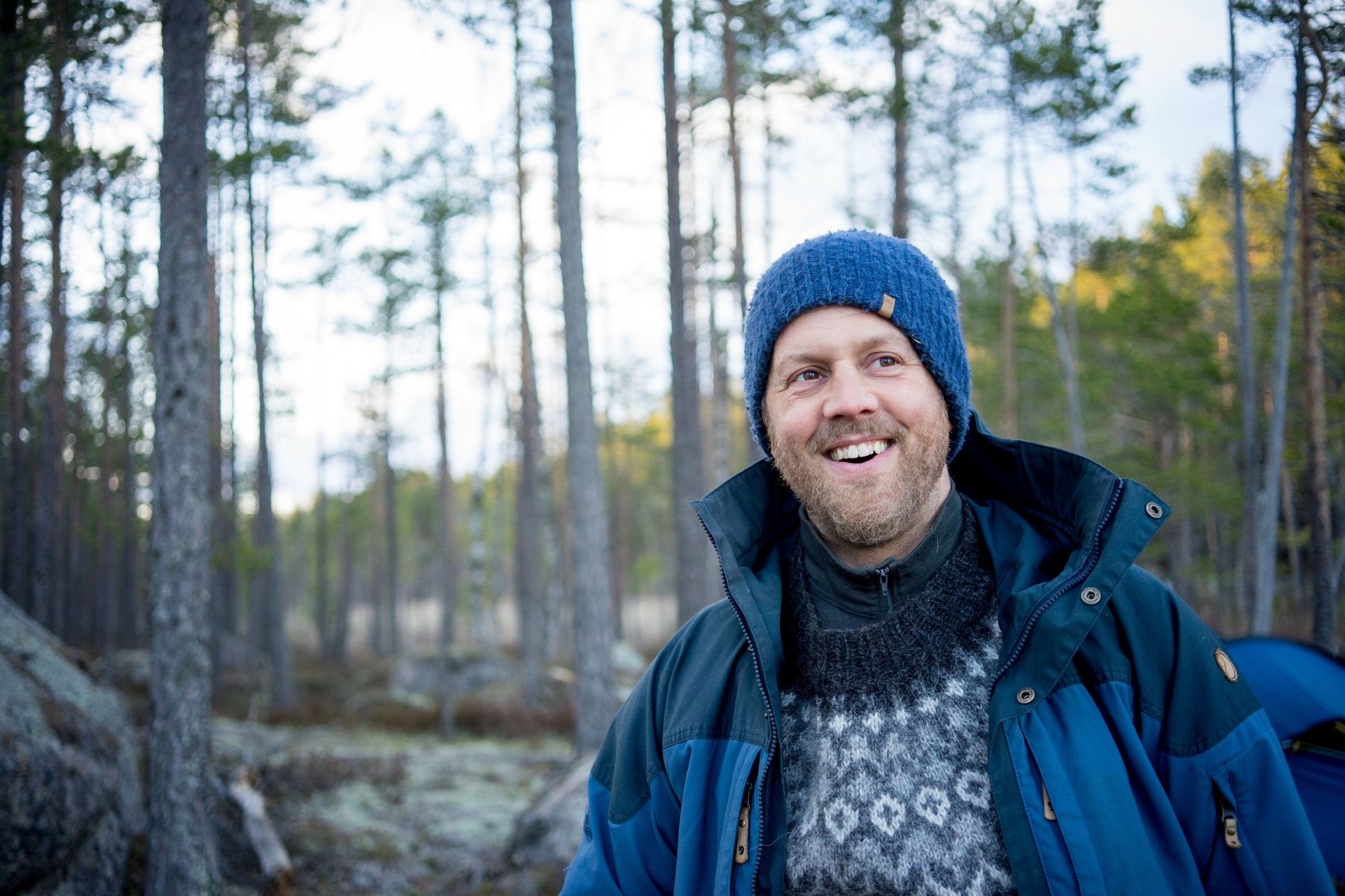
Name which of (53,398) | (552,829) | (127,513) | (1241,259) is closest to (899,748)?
(552,829)

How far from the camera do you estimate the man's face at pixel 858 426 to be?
201 cm

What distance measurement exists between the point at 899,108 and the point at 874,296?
10732 mm

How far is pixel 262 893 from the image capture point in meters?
6.60

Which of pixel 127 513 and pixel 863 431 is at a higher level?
pixel 863 431

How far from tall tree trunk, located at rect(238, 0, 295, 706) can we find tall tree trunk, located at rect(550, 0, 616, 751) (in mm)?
6832

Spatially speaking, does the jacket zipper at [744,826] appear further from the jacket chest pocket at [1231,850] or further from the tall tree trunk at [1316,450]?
the tall tree trunk at [1316,450]

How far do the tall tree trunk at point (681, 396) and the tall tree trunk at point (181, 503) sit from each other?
7.16 meters

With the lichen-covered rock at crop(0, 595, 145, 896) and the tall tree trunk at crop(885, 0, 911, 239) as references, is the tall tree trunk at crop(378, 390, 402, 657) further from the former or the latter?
the lichen-covered rock at crop(0, 595, 145, 896)

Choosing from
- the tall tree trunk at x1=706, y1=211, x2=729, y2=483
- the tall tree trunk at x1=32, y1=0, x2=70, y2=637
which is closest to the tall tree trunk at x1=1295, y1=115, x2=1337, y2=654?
the tall tree trunk at x1=706, y1=211, x2=729, y2=483

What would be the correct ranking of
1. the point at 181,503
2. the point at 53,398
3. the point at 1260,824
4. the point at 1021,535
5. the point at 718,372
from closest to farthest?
the point at 1260,824 < the point at 1021,535 < the point at 181,503 < the point at 53,398 < the point at 718,372

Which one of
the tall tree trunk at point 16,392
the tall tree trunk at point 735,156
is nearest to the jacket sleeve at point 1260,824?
the tall tree trunk at point 735,156

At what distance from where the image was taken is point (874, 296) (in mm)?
2061

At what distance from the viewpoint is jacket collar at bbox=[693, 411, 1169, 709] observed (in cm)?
178

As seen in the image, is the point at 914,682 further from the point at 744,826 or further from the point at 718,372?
the point at 718,372
